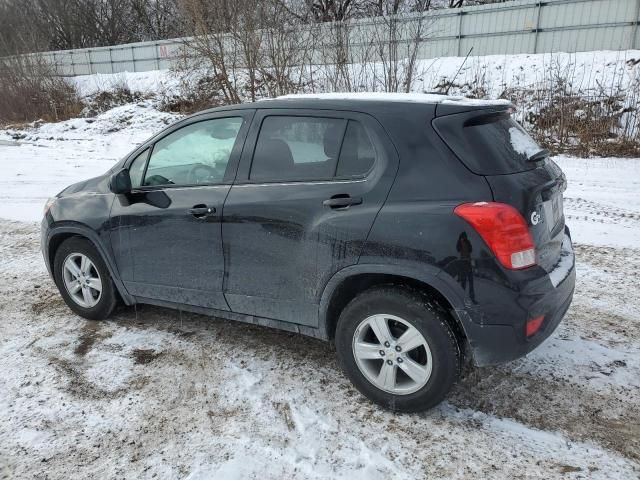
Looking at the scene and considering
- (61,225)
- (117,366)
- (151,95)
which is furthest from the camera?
(151,95)

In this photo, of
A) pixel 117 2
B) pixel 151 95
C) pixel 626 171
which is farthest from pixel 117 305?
pixel 117 2

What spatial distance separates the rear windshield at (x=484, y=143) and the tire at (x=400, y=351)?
779 mm

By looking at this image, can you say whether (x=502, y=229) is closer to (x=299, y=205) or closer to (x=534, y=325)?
(x=534, y=325)

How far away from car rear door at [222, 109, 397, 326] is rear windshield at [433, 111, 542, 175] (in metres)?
0.33

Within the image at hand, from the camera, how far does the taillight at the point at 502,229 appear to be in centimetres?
246

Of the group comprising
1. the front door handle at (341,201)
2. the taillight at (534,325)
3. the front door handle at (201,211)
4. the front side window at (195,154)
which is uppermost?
the front side window at (195,154)

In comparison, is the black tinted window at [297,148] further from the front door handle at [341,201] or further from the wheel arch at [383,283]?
the wheel arch at [383,283]

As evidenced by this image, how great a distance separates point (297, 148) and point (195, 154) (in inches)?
34.7

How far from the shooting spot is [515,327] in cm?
253

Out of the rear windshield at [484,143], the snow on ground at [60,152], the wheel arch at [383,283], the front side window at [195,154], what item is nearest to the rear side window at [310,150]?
the front side window at [195,154]

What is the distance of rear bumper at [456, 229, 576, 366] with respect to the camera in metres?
2.53

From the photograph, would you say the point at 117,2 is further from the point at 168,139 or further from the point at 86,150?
the point at 168,139

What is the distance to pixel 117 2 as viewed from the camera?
39.1 metres

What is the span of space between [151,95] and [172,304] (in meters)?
22.6
